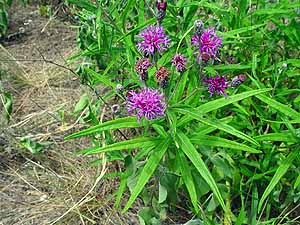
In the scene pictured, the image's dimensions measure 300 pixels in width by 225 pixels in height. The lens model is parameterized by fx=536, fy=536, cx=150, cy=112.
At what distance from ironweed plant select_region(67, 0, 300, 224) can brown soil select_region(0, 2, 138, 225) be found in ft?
0.71

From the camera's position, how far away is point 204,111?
1.50 m

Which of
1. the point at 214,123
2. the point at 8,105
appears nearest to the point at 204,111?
the point at 214,123

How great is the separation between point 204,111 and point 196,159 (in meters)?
0.15

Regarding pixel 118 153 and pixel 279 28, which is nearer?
pixel 118 153

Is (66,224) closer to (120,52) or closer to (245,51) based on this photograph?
(120,52)

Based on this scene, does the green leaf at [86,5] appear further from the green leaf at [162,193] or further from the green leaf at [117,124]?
the green leaf at [162,193]

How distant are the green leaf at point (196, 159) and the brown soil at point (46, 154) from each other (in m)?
0.62

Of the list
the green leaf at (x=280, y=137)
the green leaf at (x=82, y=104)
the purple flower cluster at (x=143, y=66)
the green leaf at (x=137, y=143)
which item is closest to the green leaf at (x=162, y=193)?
the green leaf at (x=137, y=143)

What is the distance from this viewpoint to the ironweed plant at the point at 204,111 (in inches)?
59.1

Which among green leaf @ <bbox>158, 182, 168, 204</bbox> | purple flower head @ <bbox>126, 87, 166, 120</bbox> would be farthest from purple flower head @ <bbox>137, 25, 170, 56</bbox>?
green leaf @ <bbox>158, 182, 168, 204</bbox>

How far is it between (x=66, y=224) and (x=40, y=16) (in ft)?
5.74

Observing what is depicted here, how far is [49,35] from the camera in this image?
3203 millimetres

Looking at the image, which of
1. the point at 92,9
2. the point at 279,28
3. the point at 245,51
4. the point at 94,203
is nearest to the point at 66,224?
the point at 94,203

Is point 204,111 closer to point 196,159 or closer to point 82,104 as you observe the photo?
point 196,159
